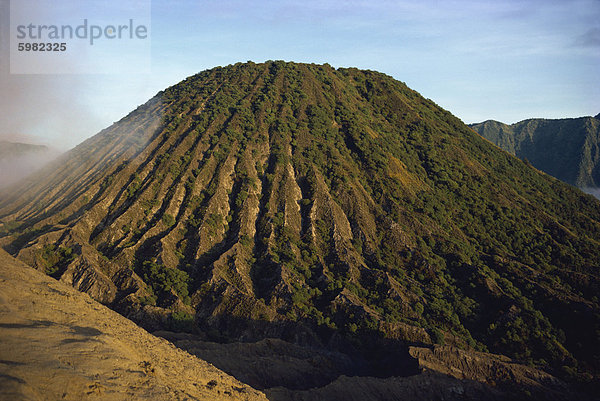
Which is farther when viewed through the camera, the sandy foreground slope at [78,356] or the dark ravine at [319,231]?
the dark ravine at [319,231]

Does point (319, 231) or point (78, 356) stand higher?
point (78, 356)

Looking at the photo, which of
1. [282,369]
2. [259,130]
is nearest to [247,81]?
[259,130]

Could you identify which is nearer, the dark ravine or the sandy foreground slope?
the sandy foreground slope

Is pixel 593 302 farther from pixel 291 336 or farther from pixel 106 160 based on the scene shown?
pixel 106 160
